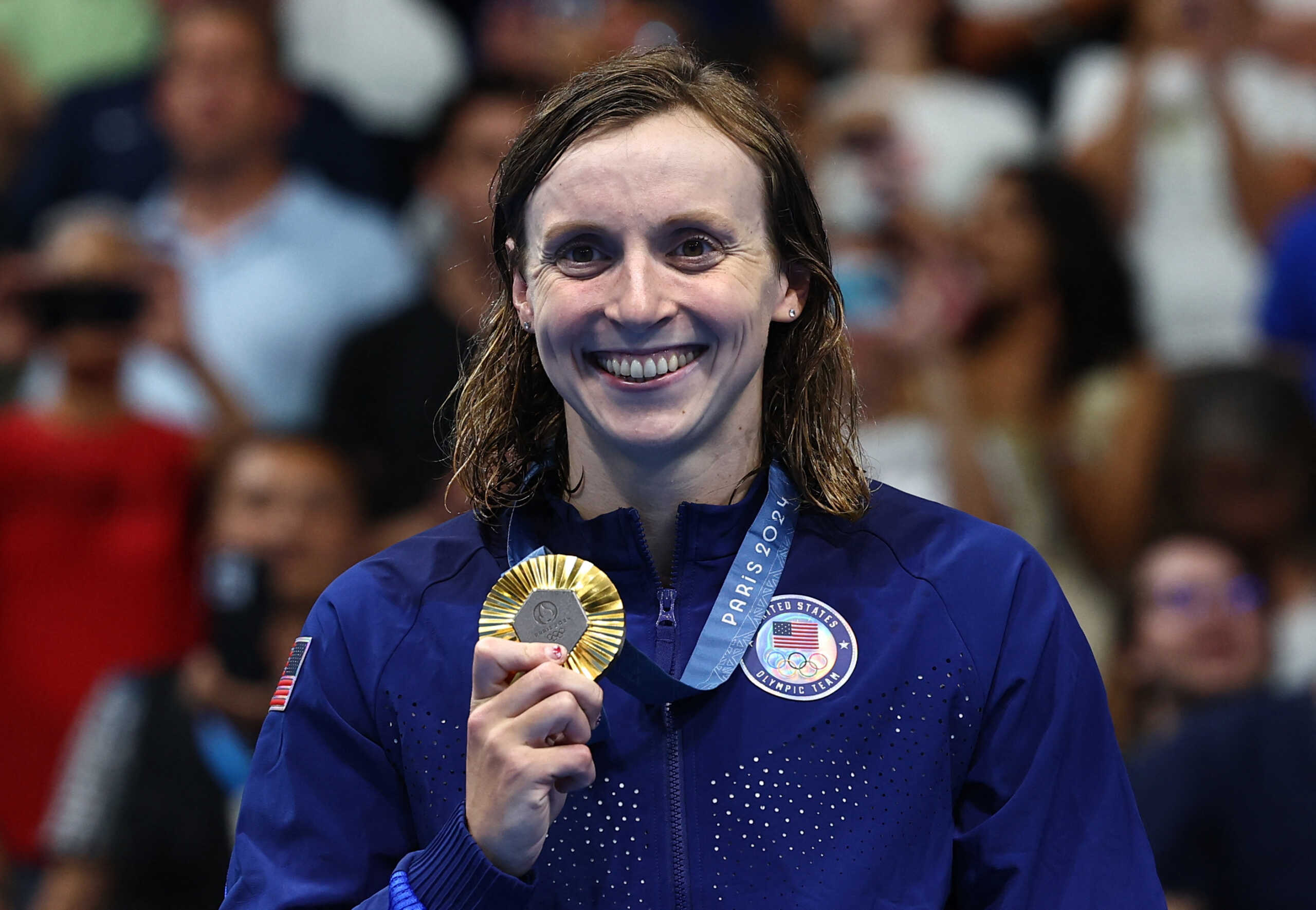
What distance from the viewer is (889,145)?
252 inches

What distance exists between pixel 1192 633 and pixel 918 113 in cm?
241

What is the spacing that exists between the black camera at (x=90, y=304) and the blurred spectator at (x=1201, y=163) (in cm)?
353

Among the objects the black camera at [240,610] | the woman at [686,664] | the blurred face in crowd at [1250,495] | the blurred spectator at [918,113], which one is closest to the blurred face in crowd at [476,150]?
the blurred spectator at [918,113]

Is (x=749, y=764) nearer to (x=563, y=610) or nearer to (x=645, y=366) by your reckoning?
(x=563, y=610)

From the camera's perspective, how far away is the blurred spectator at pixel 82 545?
5953mm

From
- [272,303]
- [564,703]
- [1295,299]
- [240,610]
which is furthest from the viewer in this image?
[272,303]

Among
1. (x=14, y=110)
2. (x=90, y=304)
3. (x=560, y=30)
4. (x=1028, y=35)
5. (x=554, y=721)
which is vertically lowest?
(x=554, y=721)

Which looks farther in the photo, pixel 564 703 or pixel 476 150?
pixel 476 150

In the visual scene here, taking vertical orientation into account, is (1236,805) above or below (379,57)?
below

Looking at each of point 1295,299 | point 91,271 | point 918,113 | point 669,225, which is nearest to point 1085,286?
point 1295,299

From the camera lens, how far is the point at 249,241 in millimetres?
6723

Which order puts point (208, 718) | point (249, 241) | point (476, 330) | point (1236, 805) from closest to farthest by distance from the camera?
point (1236, 805) → point (476, 330) → point (208, 718) → point (249, 241)

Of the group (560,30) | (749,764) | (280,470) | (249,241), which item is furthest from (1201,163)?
(749,764)

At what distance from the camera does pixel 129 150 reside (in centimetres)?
707
